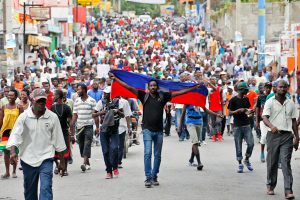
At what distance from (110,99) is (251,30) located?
39868 mm

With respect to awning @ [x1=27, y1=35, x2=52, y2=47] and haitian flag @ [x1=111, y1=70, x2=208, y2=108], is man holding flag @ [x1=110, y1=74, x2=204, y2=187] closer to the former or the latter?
haitian flag @ [x1=111, y1=70, x2=208, y2=108]

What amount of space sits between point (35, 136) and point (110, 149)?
16.7 ft

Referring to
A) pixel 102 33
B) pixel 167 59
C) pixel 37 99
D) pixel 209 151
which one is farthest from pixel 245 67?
pixel 102 33

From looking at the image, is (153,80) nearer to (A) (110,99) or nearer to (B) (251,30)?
(A) (110,99)

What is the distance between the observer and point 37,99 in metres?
11.5

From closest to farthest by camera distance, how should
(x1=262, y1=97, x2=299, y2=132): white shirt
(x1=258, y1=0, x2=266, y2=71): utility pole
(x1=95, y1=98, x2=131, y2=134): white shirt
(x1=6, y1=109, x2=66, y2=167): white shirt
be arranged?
(x1=6, y1=109, x2=66, y2=167): white shirt, (x1=262, y1=97, x2=299, y2=132): white shirt, (x1=95, y1=98, x2=131, y2=134): white shirt, (x1=258, y1=0, x2=266, y2=71): utility pole

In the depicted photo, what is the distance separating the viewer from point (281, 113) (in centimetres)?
1396

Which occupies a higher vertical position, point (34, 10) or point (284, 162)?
point (34, 10)

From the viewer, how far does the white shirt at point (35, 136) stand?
11500 mm

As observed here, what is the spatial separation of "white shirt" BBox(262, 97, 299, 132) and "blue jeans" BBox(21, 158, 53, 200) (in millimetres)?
3877

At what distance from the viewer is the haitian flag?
1644 cm

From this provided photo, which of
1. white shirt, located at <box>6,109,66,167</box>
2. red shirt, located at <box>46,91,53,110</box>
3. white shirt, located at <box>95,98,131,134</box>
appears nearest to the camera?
white shirt, located at <box>6,109,66,167</box>

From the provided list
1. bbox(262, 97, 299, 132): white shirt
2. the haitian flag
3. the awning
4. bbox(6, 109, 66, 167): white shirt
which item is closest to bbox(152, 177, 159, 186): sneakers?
the haitian flag

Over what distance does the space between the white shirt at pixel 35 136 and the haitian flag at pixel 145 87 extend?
15.2 ft
